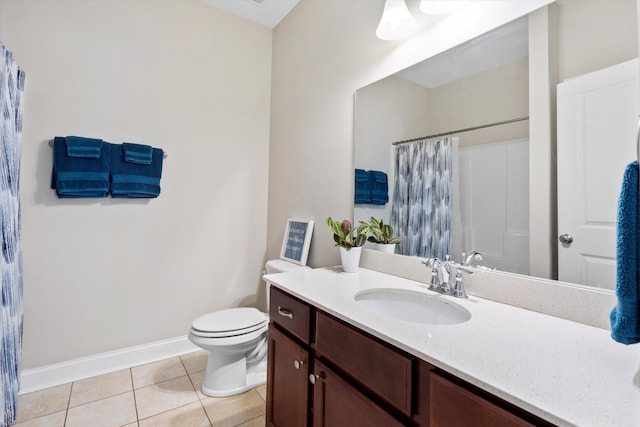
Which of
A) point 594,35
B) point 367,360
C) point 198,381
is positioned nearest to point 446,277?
point 367,360

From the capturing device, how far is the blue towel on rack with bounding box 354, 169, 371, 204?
1704mm

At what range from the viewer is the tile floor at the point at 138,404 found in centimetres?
156

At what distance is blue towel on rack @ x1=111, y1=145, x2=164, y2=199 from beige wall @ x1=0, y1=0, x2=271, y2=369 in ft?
0.30

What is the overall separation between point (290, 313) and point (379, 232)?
2.19 ft

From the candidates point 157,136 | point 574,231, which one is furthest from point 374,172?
point 157,136

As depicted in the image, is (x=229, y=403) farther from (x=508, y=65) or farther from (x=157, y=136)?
(x=508, y=65)

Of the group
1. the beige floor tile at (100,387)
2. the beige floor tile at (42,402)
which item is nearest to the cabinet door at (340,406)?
the beige floor tile at (100,387)

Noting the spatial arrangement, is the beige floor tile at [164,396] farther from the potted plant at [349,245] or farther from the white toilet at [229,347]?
the potted plant at [349,245]

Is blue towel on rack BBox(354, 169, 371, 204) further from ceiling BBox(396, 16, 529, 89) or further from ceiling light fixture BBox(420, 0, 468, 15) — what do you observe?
ceiling light fixture BBox(420, 0, 468, 15)

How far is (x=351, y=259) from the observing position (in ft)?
5.14

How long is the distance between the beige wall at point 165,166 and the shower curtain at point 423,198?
4.95 ft

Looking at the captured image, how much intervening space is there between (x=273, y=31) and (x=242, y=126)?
3.14 feet

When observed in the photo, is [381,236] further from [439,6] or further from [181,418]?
[181,418]

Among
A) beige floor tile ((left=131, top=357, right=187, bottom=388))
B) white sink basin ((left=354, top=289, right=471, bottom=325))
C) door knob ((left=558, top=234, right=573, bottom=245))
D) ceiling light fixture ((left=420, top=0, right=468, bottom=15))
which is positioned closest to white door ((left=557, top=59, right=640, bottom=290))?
door knob ((left=558, top=234, right=573, bottom=245))
